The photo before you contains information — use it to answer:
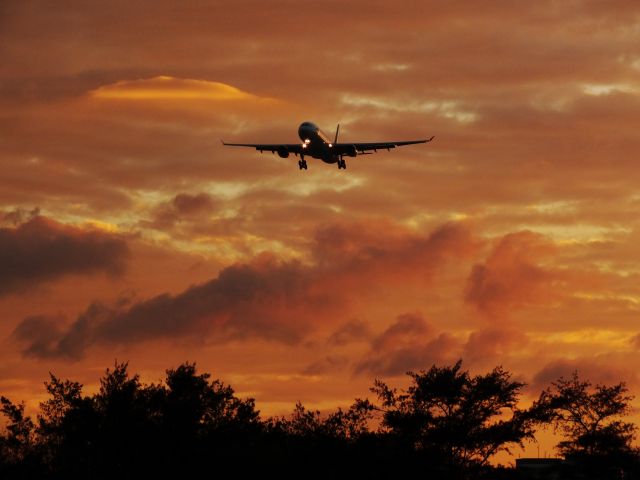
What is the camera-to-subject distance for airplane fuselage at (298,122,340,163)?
14462 centimetres

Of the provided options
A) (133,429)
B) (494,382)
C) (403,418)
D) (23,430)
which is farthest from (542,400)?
(23,430)

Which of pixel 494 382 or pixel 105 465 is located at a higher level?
pixel 494 382

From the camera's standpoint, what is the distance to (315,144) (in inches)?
5704

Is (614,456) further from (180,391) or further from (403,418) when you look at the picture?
→ (180,391)

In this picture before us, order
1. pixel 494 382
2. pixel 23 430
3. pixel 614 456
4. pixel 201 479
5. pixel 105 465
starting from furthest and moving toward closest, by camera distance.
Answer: pixel 23 430, pixel 614 456, pixel 494 382, pixel 105 465, pixel 201 479

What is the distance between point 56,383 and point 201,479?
1331 inches

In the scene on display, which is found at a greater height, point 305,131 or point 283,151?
point 305,131

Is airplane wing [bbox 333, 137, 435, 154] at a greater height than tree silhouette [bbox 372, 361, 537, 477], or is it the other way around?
airplane wing [bbox 333, 137, 435, 154]

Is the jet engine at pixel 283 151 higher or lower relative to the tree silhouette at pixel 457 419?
higher

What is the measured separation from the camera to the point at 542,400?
13575 centimetres

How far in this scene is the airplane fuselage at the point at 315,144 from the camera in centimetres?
14462

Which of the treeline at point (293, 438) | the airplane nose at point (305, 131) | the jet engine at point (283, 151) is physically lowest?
the treeline at point (293, 438)

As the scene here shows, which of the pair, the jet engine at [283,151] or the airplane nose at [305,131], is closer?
the airplane nose at [305,131]

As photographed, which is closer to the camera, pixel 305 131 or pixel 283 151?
pixel 305 131
